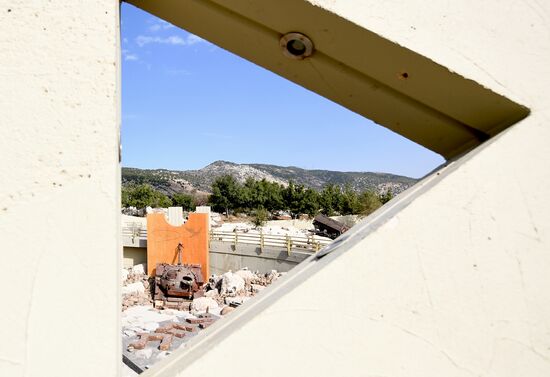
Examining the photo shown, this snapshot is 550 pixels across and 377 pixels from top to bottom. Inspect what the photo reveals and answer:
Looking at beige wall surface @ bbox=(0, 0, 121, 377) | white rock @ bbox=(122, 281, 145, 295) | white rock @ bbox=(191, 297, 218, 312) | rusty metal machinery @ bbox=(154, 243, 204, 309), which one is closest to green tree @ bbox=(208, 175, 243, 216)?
white rock @ bbox=(122, 281, 145, 295)

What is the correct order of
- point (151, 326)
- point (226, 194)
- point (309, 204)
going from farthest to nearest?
point (226, 194) → point (309, 204) → point (151, 326)

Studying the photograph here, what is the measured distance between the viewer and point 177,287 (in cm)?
1226

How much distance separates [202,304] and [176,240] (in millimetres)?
3883

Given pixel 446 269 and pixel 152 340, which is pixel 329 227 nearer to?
pixel 152 340

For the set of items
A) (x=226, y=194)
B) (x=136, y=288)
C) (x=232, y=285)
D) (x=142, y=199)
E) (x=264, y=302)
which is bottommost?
(x=136, y=288)

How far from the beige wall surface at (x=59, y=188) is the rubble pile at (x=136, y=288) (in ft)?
38.2

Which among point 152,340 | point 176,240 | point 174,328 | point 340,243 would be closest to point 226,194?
point 176,240

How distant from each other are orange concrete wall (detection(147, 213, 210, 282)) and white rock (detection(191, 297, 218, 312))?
8.58 feet

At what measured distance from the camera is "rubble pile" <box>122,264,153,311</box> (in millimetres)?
11953

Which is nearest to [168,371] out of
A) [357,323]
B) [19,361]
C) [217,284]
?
[19,361]

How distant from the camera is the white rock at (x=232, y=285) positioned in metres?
12.2

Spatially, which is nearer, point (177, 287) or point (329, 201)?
point (177, 287)

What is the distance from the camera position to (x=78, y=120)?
708mm

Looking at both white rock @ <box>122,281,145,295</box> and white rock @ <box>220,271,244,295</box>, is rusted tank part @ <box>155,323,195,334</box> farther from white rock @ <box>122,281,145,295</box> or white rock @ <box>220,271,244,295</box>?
white rock @ <box>122,281,145,295</box>
